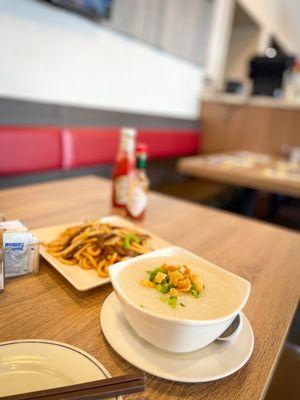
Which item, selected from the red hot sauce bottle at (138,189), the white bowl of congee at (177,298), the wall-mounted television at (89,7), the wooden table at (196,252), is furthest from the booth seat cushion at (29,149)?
the white bowl of congee at (177,298)

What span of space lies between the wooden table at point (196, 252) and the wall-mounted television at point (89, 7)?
1236mm

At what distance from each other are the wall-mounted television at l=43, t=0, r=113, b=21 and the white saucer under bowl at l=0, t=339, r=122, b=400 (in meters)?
1.91

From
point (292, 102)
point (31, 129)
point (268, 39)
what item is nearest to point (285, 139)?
point (292, 102)

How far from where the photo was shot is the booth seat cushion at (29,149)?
1.64 m

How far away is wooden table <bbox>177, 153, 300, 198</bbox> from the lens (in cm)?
178

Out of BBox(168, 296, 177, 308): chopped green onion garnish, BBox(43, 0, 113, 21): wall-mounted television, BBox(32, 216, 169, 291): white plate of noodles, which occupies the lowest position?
BBox(32, 216, 169, 291): white plate of noodles

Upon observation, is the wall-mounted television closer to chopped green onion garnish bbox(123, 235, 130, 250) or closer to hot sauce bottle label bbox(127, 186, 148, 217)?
hot sauce bottle label bbox(127, 186, 148, 217)

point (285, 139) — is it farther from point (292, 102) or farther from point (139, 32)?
point (139, 32)

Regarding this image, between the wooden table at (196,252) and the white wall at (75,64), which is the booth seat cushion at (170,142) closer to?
the white wall at (75,64)

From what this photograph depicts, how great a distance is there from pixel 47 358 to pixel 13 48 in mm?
1853

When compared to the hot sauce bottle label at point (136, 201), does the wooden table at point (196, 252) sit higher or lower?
lower

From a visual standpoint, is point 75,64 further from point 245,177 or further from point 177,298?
point 177,298

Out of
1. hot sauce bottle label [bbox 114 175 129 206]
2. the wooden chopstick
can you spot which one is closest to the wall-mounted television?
hot sauce bottle label [bbox 114 175 129 206]

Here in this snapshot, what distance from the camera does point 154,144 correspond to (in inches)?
113
